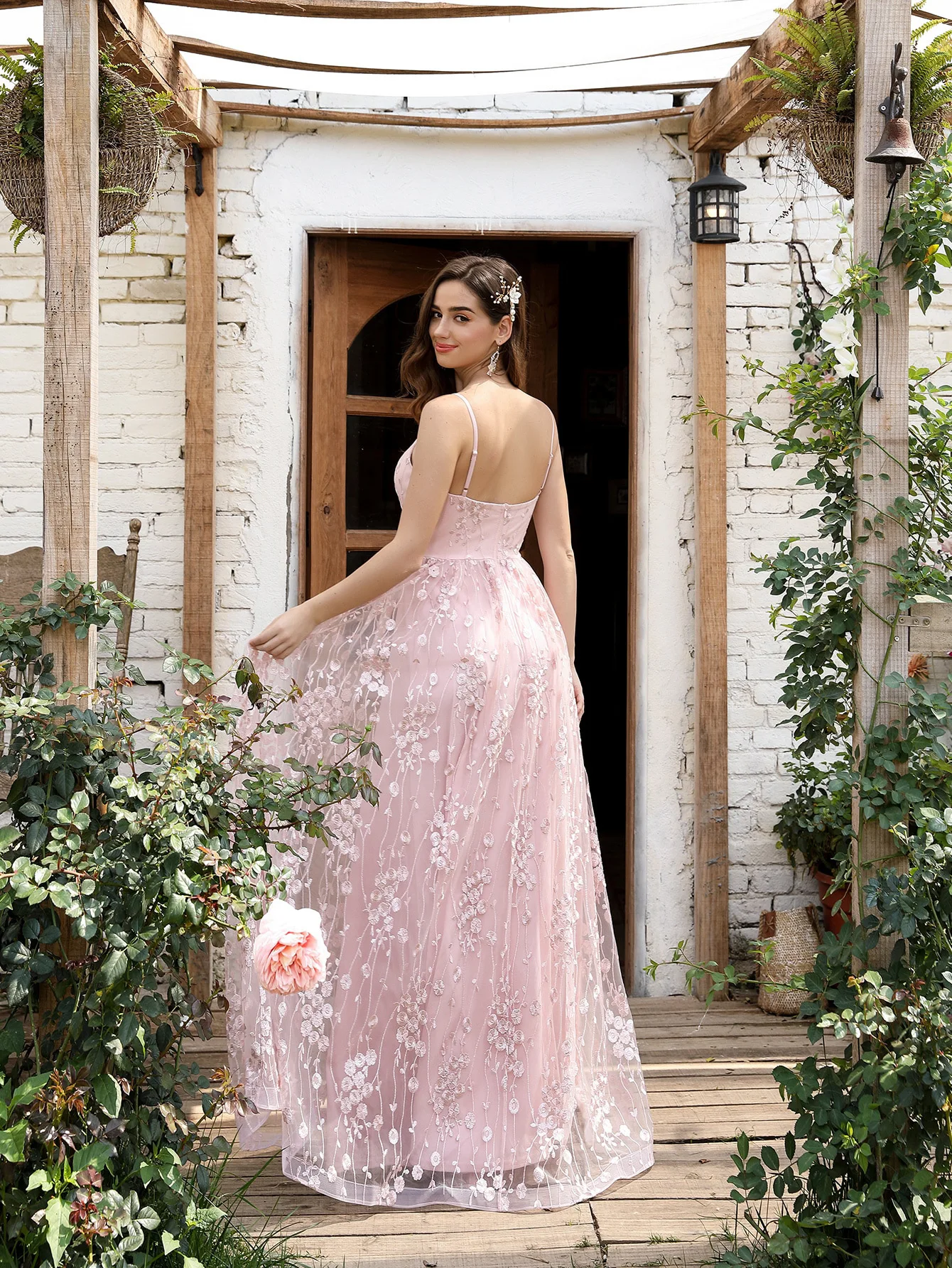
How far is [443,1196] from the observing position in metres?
2.55

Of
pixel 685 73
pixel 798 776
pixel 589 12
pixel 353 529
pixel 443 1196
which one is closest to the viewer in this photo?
pixel 443 1196

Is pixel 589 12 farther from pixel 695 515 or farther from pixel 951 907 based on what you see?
pixel 951 907

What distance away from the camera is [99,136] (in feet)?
8.95

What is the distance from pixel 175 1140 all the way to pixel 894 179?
6.97 feet

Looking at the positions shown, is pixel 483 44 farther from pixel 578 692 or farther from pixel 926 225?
pixel 578 692

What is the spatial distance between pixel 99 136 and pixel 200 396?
1.21 metres

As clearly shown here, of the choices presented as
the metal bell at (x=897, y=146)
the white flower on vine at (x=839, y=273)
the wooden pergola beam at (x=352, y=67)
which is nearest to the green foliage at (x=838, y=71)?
the metal bell at (x=897, y=146)

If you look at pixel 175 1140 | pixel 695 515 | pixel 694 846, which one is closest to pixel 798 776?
pixel 694 846

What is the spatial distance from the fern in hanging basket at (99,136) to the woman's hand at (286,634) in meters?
1.04

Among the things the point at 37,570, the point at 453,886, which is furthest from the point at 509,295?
the point at 37,570

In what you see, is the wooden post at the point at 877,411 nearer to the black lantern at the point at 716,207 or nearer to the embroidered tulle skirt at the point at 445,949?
the embroidered tulle skirt at the point at 445,949

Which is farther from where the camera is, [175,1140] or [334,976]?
[334,976]

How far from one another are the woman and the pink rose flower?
552mm

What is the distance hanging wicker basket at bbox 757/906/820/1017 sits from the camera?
12.5ft
